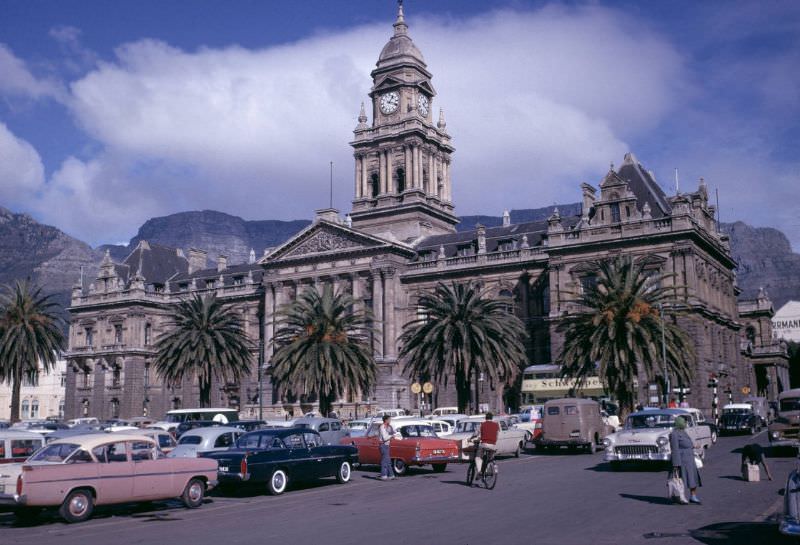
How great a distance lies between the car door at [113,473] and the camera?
1789 cm

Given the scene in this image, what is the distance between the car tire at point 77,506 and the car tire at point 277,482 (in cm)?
537

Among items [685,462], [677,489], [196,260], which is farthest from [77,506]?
[196,260]

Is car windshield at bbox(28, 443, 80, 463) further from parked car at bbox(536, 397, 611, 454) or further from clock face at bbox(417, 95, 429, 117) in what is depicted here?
clock face at bbox(417, 95, 429, 117)

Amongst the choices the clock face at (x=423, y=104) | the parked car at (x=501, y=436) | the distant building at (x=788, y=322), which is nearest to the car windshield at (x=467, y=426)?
the parked car at (x=501, y=436)

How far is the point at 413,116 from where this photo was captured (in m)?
82.9

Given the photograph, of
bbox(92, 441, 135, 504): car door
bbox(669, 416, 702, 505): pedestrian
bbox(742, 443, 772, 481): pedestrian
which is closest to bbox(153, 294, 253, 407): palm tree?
bbox(92, 441, 135, 504): car door

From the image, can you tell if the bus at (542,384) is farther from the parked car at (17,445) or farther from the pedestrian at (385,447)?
the parked car at (17,445)

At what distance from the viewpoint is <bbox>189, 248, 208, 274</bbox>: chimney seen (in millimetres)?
98312

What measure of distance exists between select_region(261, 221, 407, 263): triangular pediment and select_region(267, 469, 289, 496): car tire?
50.9 metres

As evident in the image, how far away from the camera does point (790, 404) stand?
3070 cm

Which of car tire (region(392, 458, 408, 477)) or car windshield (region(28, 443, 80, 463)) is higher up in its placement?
car windshield (region(28, 443, 80, 463))

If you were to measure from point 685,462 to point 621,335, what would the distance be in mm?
25752

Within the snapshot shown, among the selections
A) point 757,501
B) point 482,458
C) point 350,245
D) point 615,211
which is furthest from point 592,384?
point 757,501

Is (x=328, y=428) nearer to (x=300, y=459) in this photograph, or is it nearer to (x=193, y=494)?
(x=300, y=459)
